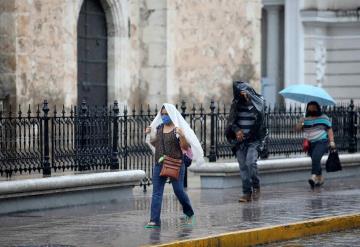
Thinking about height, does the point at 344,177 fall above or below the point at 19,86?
below

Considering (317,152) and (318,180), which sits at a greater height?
(317,152)

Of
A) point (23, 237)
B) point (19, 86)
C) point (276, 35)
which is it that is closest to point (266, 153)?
point (19, 86)

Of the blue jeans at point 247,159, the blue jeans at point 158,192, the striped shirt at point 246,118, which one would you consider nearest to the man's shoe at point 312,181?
the blue jeans at point 247,159

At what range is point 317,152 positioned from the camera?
22.9 metres

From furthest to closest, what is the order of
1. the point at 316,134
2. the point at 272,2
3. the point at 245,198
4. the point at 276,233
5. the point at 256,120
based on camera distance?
the point at 272,2, the point at 316,134, the point at 256,120, the point at 245,198, the point at 276,233

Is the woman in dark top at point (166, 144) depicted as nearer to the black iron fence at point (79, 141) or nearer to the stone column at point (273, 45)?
the black iron fence at point (79, 141)

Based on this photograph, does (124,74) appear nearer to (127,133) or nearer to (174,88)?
(174,88)

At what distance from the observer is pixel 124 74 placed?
29422 mm

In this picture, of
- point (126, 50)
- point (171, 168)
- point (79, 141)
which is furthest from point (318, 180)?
point (126, 50)

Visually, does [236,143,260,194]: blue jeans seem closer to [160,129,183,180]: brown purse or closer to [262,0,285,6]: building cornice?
[160,129,183,180]: brown purse

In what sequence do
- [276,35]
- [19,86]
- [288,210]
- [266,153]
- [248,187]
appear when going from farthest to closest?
[276,35], [19,86], [266,153], [248,187], [288,210]

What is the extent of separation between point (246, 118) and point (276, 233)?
13.9 ft

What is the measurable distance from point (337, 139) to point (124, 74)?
5.55 metres

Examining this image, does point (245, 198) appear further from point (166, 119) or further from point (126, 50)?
point (126, 50)
